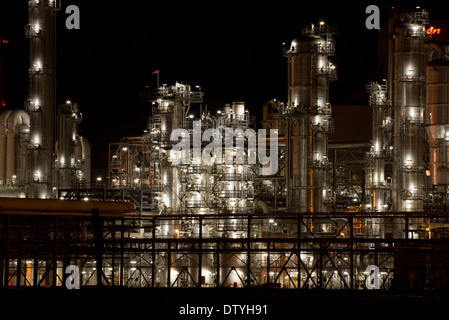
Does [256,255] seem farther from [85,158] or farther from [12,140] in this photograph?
[85,158]

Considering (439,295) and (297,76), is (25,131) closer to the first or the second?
(297,76)

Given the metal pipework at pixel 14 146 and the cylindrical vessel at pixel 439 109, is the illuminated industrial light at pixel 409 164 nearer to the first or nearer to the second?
the cylindrical vessel at pixel 439 109

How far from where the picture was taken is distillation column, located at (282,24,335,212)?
39156 millimetres

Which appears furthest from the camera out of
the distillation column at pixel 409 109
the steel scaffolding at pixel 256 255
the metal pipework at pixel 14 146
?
the metal pipework at pixel 14 146

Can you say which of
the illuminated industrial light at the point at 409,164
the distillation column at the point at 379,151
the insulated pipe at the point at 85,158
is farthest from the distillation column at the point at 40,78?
the illuminated industrial light at the point at 409,164

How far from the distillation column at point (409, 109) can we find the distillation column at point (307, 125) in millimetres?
3767

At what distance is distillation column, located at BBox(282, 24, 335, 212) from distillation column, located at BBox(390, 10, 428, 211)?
12.4 feet

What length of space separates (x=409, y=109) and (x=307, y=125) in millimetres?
5386

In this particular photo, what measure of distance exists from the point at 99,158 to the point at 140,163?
77.5 ft

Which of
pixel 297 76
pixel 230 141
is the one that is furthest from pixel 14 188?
pixel 297 76

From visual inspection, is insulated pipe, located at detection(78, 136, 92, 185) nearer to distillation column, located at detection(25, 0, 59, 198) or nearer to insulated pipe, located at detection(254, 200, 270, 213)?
distillation column, located at detection(25, 0, 59, 198)

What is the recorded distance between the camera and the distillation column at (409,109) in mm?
38719

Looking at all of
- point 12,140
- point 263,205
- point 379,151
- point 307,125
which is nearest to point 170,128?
point 263,205

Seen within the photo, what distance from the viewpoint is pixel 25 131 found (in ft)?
157
